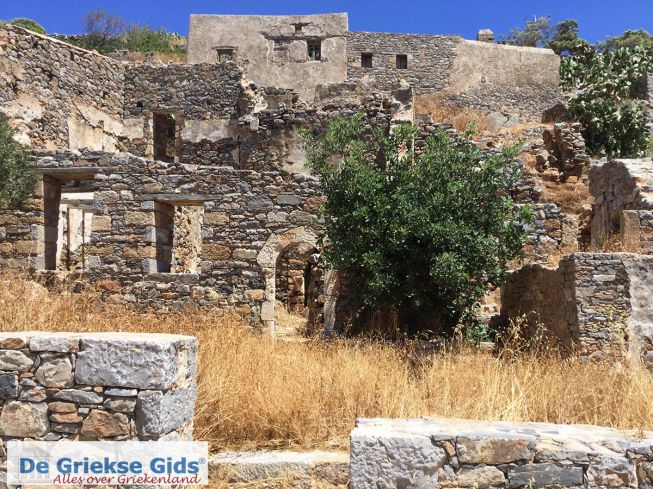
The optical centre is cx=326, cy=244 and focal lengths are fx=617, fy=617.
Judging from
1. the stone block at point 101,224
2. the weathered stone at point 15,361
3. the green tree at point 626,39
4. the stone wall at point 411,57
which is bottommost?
the weathered stone at point 15,361

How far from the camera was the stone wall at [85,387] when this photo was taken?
415 cm

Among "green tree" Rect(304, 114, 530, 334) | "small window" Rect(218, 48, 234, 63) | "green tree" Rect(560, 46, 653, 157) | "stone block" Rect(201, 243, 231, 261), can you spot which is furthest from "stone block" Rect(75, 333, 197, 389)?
"small window" Rect(218, 48, 234, 63)

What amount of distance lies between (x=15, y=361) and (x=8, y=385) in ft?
0.56

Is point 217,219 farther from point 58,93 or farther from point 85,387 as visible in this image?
point 58,93

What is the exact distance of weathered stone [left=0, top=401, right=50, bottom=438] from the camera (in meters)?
4.20

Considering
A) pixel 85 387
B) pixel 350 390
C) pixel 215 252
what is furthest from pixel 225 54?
pixel 85 387

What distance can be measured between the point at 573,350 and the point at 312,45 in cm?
1970

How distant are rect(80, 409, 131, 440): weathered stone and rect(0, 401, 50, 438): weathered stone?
30cm

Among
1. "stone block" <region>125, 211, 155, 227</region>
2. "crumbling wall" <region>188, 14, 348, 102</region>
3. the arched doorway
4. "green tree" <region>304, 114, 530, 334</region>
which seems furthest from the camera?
"crumbling wall" <region>188, 14, 348, 102</region>

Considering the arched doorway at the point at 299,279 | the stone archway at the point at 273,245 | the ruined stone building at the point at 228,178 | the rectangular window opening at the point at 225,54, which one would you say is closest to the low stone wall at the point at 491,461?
the ruined stone building at the point at 228,178

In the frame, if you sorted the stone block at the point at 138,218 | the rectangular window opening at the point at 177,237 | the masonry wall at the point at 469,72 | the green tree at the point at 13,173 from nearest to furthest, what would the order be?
1. the green tree at the point at 13,173
2. the stone block at the point at 138,218
3. the rectangular window opening at the point at 177,237
4. the masonry wall at the point at 469,72

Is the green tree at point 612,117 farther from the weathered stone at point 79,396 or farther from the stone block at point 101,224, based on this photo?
the weathered stone at point 79,396

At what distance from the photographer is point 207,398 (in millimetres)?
5738

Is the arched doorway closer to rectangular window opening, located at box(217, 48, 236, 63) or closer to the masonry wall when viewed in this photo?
rectangular window opening, located at box(217, 48, 236, 63)
